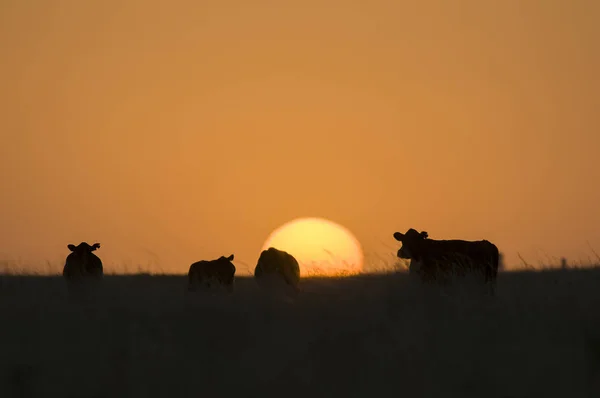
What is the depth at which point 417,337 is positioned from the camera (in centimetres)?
1102

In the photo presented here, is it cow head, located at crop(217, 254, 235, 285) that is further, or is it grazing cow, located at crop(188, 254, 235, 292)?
cow head, located at crop(217, 254, 235, 285)

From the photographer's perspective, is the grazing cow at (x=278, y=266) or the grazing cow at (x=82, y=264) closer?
the grazing cow at (x=82, y=264)

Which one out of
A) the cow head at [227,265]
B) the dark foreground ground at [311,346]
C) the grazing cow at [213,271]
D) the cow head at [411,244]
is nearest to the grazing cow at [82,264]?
the grazing cow at [213,271]

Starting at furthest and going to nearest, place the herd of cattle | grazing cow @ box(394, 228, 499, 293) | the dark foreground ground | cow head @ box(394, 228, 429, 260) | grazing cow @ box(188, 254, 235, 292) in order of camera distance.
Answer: grazing cow @ box(188, 254, 235, 292)
cow head @ box(394, 228, 429, 260)
the herd of cattle
grazing cow @ box(394, 228, 499, 293)
the dark foreground ground

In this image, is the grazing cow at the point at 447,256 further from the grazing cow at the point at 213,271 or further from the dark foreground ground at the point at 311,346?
the grazing cow at the point at 213,271

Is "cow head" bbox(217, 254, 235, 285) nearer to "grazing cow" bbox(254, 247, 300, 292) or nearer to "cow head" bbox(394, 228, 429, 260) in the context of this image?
"grazing cow" bbox(254, 247, 300, 292)

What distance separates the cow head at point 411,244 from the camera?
17.6m

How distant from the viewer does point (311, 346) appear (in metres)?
11.0

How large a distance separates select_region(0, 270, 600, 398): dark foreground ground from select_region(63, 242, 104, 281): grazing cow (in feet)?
13.7

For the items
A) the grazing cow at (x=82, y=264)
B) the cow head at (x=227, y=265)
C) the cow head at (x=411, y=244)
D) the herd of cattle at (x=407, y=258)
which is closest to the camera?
the herd of cattle at (x=407, y=258)

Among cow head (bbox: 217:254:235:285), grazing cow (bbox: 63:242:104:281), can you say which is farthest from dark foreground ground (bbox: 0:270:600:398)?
cow head (bbox: 217:254:235:285)

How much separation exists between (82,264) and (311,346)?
961 centimetres

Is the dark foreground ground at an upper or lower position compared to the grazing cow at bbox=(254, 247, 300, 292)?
lower

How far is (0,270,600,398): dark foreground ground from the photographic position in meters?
9.52
